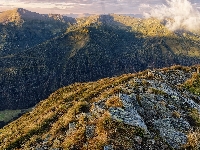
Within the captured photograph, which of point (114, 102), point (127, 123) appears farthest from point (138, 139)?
point (114, 102)

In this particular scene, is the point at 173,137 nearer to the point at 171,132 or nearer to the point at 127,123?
the point at 171,132

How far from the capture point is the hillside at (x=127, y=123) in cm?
2435

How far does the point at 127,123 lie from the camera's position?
26016 mm

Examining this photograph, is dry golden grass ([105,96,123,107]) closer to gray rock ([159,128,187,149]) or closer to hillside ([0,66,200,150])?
hillside ([0,66,200,150])

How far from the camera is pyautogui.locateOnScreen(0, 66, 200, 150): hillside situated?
959 inches

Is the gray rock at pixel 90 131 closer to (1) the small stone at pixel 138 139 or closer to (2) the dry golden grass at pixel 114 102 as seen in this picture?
(1) the small stone at pixel 138 139

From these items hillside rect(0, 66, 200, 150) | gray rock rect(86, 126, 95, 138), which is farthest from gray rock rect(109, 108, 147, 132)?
gray rock rect(86, 126, 95, 138)

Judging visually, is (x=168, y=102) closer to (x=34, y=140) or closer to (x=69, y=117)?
(x=69, y=117)

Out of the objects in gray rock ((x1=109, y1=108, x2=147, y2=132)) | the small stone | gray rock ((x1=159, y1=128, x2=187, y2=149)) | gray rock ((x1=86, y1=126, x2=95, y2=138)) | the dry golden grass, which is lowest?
gray rock ((x1=159, y1=128, x2=187, y2=149))

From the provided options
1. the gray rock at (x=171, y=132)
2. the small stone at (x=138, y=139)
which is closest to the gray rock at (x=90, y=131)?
the small stone at (x=138, y=139)

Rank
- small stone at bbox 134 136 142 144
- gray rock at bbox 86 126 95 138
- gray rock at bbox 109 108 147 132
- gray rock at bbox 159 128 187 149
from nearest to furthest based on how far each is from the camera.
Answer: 1. small stone at bbox 134 136 142 144
2. gray rock at bbox 86 126 95 138
3. gray rock at bbox 159 128 187 149
4. gray rock at bbox 109 108 147 132

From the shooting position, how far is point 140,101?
32.2 metres

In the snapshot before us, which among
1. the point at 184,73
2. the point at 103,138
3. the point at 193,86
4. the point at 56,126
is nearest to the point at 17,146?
the point at 56,126

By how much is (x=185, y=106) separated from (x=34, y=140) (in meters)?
18.2
